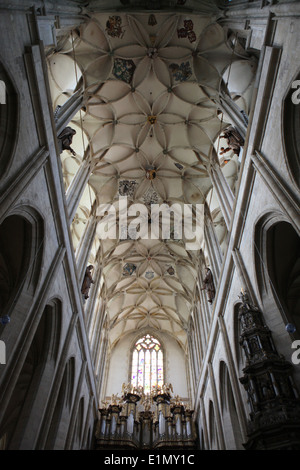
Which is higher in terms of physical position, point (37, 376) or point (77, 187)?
point (77, 187)

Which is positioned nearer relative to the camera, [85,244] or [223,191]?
[223,191]

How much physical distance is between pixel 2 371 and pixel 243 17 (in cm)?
1171

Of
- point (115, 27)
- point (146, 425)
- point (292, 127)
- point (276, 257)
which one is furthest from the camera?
point (146, 425)

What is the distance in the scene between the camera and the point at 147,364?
78.2 ft

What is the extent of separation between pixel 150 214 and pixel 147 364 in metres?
11.3

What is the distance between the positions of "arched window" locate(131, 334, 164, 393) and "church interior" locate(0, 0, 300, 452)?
0.12m

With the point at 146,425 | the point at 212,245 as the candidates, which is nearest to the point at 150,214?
the point at 212,245

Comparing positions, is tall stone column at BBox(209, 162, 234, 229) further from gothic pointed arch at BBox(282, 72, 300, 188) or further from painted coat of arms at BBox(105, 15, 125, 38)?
painted coat of arms at BBox(105, 15, 125, 38)

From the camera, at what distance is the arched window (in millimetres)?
22688

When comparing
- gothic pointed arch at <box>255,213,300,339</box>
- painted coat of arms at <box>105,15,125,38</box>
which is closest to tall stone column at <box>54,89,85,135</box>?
painted coat of arms at <box>105,15,125,38</box>

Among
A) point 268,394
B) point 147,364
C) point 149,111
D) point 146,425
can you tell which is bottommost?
point 268,394

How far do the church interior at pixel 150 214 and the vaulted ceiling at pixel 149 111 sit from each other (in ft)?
0.23

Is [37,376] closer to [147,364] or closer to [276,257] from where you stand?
[276,257]

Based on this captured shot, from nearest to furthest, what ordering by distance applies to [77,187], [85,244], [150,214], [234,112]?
[234,112], [77,187], [85,244], [150,214]
